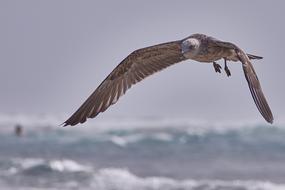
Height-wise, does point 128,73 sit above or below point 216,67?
above

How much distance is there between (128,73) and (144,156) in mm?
17541

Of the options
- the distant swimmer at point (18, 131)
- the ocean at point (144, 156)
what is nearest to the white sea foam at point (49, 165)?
the ocean at point (144, 156)

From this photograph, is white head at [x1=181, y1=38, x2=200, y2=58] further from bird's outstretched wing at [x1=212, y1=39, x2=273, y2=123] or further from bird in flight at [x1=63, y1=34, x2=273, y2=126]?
bird's outstretched wing at [x1=212, y1=39, x2=273, y2=123]

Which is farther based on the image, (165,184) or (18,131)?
(18,131)

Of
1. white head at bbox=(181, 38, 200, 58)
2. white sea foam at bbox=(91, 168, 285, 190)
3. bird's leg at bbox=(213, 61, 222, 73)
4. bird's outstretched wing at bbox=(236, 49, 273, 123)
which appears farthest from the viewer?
white sea foam at bbox=(91, 168, 285, 190)

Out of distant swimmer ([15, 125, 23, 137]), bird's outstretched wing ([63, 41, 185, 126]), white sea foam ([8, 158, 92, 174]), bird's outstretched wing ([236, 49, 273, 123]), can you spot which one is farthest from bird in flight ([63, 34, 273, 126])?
distant swimmer ([15, 125, 23, 137])

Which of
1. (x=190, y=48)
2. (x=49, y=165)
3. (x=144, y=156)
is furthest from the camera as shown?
(x=144, y=156)

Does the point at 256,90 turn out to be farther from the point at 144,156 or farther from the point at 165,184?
the point at 144,156

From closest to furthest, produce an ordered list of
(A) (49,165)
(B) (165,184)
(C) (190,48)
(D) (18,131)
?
(C) (190,48), (B) (165,184), (A) (49,165), (D) (18,131)

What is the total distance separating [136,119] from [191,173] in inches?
998

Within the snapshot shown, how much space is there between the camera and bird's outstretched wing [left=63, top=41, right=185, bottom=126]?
1422cm

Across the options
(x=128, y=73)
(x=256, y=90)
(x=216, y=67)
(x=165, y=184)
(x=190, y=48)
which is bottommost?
(x=256, y=90)

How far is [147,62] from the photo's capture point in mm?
14367

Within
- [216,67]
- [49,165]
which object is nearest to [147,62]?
[216,67]
